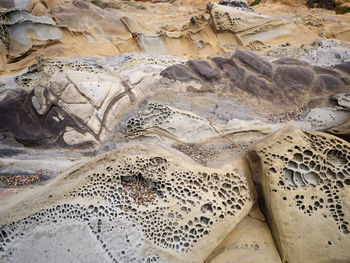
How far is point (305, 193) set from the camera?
192 centimetres

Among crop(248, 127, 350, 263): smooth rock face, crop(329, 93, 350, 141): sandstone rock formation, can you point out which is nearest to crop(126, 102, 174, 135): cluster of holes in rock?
crop(248, 127, 350, 263): smooth rock face

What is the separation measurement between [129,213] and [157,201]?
0.23 meters

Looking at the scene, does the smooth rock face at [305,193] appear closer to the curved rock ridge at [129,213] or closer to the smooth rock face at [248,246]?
the smooth rock face at [248,246]

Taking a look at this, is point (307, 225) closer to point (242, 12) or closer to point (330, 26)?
point (242, 12)

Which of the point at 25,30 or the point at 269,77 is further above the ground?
the point at 25,30

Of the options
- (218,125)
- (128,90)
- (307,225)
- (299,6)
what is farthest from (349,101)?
(299,6)

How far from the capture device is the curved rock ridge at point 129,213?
1638mm

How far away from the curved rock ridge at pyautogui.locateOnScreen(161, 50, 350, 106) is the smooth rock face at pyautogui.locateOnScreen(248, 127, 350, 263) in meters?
1.16

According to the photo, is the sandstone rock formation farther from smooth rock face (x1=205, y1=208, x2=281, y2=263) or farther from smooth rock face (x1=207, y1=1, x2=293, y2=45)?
smooth rock face (x1=207, y1=1, x2=293, y2=45)

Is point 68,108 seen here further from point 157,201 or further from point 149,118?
point 157,201

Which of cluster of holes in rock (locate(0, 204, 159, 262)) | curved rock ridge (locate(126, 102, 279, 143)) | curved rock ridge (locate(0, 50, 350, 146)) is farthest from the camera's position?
curved rock ridge (locate(0, 50, 350, 146))

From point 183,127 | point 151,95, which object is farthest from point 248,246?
point 151,95

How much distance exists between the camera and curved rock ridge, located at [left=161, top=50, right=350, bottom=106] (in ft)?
10.5

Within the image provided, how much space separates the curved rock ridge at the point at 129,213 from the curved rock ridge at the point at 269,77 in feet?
5.20
